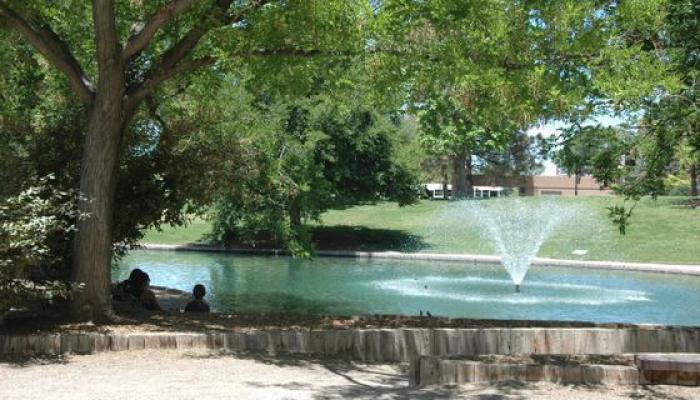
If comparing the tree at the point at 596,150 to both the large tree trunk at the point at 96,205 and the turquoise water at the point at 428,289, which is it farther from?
the turquoise water at the point at 428,289

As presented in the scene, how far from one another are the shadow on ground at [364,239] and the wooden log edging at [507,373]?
89.1ft

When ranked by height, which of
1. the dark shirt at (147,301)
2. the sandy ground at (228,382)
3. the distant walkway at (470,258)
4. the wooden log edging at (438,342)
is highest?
the distant walkway at (470,258)

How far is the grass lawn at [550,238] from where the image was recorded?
31.0 meters

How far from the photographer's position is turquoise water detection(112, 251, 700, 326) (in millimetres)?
17453

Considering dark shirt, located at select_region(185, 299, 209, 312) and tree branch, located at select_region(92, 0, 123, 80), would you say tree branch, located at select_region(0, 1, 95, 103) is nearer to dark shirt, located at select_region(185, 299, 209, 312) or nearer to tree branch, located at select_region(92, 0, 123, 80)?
tree branch, located at select_region(92, 0, 123, 80)

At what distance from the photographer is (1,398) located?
6504 mm

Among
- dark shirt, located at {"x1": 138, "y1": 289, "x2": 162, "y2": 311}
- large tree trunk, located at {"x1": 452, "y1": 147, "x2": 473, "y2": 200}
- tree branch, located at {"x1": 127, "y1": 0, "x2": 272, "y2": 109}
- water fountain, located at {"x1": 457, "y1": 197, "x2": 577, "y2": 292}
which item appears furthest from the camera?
large tree trunk, located at {"x1": 452, "y1": 147, "x2": 473, "y2": 200}

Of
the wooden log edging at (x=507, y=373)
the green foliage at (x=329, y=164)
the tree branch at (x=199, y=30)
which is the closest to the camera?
the wooden log edging at (x=507, y=373)

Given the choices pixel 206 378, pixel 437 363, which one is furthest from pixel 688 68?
pixel 206 378

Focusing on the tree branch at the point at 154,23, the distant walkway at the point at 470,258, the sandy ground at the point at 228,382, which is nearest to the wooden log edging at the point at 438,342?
the sandy ground at the point at 228,382

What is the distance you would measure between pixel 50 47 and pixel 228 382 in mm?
5419

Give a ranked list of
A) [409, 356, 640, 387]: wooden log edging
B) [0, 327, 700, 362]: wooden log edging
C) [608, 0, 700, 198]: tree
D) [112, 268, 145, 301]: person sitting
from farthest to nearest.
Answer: [112, 268, 145, 301]: person sitting < [608, 0, 700, 198]: tree < [0, 327, 700, 362]: wooden log edging < [409, 356, 640, 387]: wooden log edging

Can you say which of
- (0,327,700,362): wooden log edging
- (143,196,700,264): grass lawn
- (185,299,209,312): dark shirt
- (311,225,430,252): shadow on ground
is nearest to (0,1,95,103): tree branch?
(0,327,700,362): wooden log edging

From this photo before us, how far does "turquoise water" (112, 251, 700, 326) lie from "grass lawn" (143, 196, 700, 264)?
4599 mm
